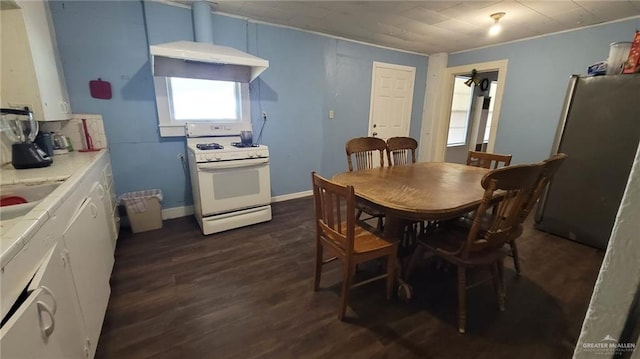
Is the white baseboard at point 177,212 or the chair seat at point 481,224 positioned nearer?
the chair seat at point 481,224

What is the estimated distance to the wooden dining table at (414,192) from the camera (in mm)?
1481

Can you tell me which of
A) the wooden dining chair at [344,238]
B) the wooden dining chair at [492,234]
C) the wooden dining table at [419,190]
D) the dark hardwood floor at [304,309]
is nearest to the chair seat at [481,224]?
the wooden dining chair at [492,234]

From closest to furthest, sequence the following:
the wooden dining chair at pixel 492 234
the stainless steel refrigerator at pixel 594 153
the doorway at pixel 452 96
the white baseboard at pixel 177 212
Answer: the wooden dining chair at pixel 492 234 < the stainless steel refrigerator at pixel 594 153 < the white baseboard at pixel 177 212 < the doorway at pixel 452 96

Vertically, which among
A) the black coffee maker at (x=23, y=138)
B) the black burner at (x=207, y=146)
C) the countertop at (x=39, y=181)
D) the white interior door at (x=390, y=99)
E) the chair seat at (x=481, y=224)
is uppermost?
the white interior door at (x=390, y=99)

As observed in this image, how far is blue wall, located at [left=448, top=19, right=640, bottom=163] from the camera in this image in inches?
124

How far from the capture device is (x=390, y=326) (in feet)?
5.34

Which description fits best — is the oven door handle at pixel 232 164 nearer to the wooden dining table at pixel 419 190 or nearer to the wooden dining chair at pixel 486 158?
the wooden dining table at pixel 419 190

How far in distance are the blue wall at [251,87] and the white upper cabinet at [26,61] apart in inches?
18.5

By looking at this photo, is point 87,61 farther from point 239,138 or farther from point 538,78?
point 538,78

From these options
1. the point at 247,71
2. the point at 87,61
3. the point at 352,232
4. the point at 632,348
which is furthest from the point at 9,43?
the point at 632,348

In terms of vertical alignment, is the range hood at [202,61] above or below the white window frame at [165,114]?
above

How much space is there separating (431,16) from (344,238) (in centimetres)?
276

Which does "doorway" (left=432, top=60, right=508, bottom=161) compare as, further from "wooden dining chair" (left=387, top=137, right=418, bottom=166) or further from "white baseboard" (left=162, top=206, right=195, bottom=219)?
"white baseboard" (left=162, top=206, right=195, bottom=219)

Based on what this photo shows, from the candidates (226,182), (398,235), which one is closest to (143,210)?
(226,182)
